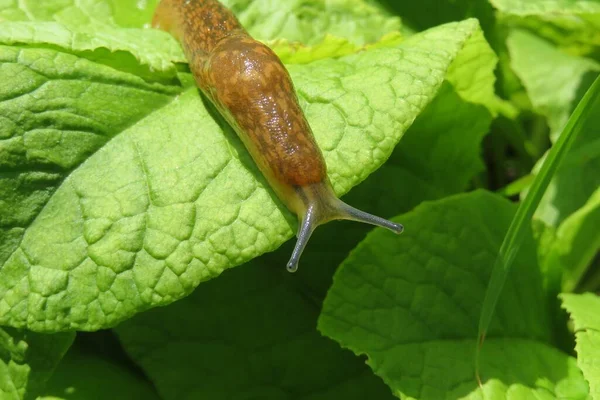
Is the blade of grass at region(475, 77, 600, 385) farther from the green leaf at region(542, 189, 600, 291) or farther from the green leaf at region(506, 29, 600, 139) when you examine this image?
the green leaf at region(506, 29, 600, 139)

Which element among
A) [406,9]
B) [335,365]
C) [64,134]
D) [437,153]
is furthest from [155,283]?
[406,9]

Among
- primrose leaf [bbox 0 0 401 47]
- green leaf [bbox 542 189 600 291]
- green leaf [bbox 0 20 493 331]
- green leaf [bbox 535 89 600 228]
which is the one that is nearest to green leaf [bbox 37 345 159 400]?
green leaf [bbox 0 20 493 331]

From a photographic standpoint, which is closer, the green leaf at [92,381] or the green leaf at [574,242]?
the green leaf at [92,381]

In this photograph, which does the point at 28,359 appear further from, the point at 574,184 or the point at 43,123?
the point at 574,184

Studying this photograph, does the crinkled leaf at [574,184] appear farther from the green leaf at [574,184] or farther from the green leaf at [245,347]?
the green leaf at [245,347]

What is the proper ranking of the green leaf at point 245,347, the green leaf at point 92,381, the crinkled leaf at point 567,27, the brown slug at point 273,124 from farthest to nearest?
1. the crinkled leaf at point 567,27
2. the green leaf at point 245,347
3. the green leaf at point 92,381
4. the brown slug at point 273,124

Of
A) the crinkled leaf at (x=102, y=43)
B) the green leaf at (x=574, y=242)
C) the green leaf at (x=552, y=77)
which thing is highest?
the crinkled leaf at (x=102, y=43)

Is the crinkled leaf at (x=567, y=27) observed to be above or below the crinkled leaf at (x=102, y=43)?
below

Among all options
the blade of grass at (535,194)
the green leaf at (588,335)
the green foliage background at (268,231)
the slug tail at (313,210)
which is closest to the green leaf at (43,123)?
the green foliage background at (268,231)
